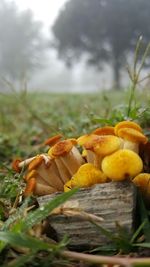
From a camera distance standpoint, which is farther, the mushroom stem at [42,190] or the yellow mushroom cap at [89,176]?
the mushroom stem at [42,190]

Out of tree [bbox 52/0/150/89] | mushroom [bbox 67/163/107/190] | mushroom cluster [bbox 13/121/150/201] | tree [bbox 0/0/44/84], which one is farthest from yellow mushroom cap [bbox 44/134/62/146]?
tree [bbox 0/0/44/84]

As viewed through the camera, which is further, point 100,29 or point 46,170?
point 100,29

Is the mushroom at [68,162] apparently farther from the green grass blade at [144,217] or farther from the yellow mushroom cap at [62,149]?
the green grass blade at [144,217]

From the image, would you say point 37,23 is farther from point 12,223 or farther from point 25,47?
point 12,223

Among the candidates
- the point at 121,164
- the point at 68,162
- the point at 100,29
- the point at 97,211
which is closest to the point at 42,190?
the point at 68,162

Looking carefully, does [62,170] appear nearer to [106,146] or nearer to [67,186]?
[67,186]

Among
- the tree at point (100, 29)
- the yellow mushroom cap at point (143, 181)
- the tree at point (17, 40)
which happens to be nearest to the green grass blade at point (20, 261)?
the yellow mushroom cap at point (143, 181)

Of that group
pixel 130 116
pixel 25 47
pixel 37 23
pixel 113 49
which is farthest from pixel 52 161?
pixel 37 23

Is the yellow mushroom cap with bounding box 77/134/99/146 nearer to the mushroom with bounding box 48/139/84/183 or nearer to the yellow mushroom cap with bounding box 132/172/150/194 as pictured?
the mushroom with bounding box 48/139/84/183
